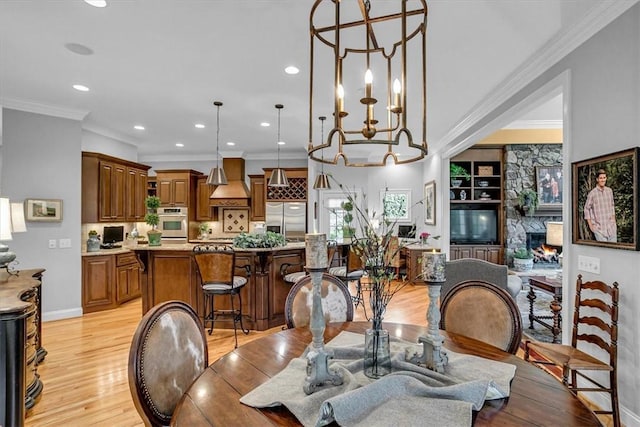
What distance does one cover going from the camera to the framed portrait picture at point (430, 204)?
277 inches

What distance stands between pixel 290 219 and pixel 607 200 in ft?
19.5

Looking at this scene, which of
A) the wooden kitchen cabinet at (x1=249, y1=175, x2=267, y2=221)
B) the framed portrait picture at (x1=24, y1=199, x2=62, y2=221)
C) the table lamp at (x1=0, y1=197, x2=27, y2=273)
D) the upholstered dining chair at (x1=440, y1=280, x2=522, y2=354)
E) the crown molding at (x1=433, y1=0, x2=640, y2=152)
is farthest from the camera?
the wooden kitchen cabinet at (x1=249, y1=175, x2=267, y2=221)

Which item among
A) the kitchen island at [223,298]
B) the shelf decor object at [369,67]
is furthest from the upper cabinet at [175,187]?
the shelf decor object at [369,67]

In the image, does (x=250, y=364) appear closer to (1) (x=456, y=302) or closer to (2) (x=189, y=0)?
(1) (x=456, y=302)

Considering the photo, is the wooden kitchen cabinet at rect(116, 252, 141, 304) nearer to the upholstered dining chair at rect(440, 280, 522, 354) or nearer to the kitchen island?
the kitchen island

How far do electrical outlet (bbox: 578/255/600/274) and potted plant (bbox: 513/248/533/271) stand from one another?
4.47 metres

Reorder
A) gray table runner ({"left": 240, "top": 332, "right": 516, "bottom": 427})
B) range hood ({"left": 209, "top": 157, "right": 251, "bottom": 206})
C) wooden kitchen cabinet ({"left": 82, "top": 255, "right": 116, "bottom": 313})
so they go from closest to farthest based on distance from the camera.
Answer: gray table runner ({"left": 240, "top": 332, "right": 516, "bottom": 427}), wooden kitchen cabinet ({"left": 82, "top": 255, "right": 116, "bottom": 313}), range hood ({"left": 209, "top": 157, "right": 251, "bottom": 206})

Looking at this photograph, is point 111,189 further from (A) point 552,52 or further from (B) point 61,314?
(A) point 552,52

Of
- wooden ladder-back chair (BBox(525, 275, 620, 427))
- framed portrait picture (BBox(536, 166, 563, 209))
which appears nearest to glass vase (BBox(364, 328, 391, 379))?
wooden ladder-back chair (BBox(525, 275, 620, 427))

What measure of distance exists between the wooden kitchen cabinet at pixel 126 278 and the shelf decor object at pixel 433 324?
5.32 metres

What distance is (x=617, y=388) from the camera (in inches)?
88.7

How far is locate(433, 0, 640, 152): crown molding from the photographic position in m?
2.26

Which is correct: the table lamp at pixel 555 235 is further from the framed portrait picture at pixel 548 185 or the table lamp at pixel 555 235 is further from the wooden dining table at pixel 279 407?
the wooden dining table at pixel 279 407

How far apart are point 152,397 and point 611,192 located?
295 centimetres
